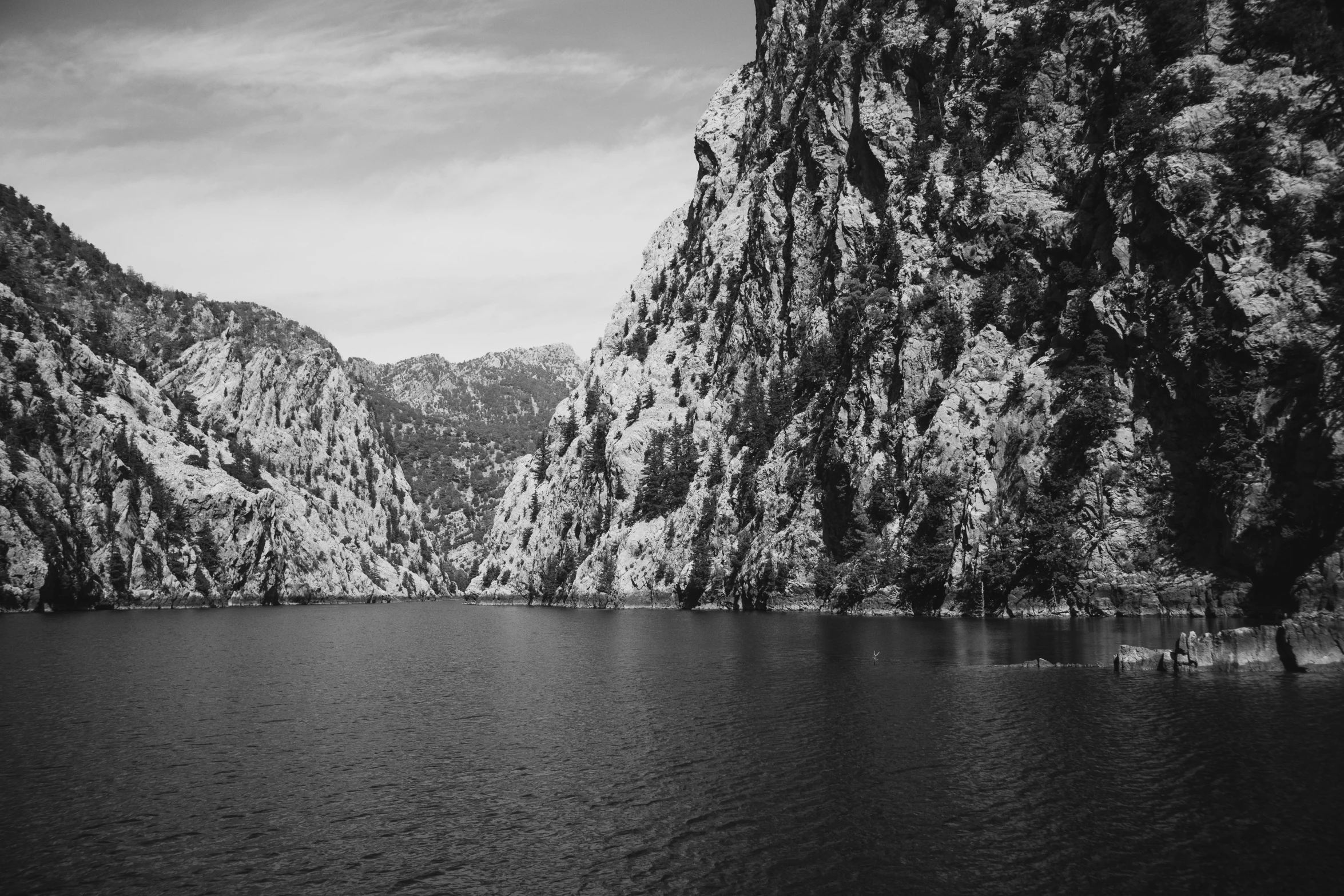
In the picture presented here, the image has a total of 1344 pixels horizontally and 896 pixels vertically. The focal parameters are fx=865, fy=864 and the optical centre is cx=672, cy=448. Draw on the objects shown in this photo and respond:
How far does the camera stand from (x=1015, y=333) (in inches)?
4114

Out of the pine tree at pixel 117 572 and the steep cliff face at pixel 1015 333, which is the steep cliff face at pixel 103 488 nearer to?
the pine tree at pixel 117 572

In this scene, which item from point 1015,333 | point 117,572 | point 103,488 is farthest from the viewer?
point 117,572

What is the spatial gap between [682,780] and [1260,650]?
3870 centimetres

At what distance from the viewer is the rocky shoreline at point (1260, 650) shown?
49.6 meters

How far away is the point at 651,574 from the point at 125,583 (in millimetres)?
89480

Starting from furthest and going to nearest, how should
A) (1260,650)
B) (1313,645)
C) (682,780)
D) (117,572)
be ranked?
(117,572) → (1260,650) → (1313,645) → (682,780)

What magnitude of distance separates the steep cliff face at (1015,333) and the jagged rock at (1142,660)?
14.8 m

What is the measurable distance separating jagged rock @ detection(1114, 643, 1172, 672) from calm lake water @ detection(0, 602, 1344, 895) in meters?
1.75

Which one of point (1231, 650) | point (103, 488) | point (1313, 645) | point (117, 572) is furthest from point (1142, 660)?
point (117, 572)

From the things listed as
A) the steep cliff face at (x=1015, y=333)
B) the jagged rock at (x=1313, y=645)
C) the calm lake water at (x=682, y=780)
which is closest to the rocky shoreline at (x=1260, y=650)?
the jagged rock at (x=1313, y=645)

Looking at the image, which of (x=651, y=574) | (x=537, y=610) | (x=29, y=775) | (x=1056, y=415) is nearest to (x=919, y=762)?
(x=29, y=775)

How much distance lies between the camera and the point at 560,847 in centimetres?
2672

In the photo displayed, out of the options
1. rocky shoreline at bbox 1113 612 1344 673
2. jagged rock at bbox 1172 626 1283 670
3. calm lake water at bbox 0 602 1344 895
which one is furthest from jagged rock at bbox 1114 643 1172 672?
calm lake water at bbox 0 602 1344 895

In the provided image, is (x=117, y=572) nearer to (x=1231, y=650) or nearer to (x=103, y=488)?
(x=103, y=488)
